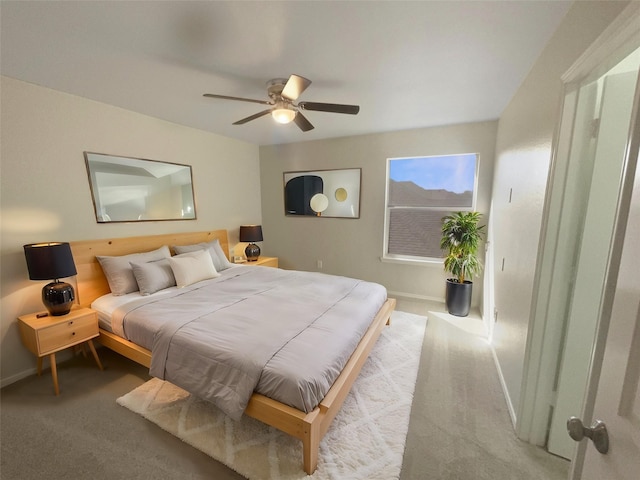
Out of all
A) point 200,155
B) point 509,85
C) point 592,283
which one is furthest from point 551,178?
point 200,155

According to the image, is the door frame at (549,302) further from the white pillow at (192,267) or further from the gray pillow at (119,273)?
the gray pillow at (119,273)

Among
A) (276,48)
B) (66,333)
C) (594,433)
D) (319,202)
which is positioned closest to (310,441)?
(594,433)

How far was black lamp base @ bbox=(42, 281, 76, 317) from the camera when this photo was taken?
2.09m

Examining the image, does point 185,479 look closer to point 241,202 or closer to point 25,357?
point 25,357

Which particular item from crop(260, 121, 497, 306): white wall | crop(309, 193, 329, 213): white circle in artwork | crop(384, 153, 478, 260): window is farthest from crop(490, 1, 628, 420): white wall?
crop(309, 193, 329, 213): white circle in artwork

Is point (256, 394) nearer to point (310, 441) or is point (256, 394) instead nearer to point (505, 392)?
point (310, 441)

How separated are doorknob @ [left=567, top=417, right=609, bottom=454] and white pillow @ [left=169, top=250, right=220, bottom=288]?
2936 millimetres

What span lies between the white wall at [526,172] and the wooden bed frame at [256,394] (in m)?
1.02

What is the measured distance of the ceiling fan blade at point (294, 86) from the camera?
1.70 m

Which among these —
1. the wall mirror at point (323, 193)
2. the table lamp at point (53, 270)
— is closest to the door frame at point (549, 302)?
the wall mirror at point (323, 193)

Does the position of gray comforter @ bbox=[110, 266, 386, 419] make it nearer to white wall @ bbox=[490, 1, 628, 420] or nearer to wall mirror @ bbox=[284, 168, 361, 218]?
white wall @ bbox=[490, 1, 628, 420]

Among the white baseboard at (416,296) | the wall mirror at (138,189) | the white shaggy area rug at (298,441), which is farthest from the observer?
the white baseboard at (416,296)

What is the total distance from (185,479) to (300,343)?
909 mm

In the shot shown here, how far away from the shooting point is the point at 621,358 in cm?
56
